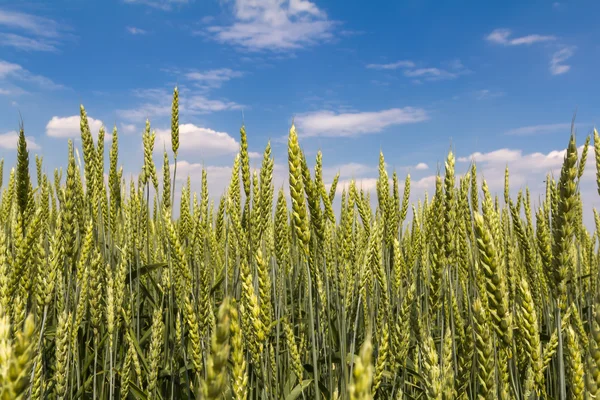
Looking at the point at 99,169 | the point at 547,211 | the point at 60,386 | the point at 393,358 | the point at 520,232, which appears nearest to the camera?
A: the point at 60,386

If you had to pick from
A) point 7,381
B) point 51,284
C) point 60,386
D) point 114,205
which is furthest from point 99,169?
point 7,381

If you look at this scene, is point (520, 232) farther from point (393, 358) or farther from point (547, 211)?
point (547, 211)

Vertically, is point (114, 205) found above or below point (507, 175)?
below

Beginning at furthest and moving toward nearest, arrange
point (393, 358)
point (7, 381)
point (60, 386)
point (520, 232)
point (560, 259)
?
1. point (520, 232)
2. point (393, 358)
3. point (60, 386)
4. point (560, 259)
5. point (7, 381)

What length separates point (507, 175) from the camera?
491 cm

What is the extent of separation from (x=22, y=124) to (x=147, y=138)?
1170 mm

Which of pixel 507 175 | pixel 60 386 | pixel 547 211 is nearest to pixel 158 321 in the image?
pixel 60 386

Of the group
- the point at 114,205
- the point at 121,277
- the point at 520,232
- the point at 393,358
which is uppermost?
the point at 114,205

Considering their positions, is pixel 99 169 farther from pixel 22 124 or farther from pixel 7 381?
pixel 7 381

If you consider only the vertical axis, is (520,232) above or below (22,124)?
below

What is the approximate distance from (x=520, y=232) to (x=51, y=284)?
2242 millimetres

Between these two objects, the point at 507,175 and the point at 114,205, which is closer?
the point at 114,205

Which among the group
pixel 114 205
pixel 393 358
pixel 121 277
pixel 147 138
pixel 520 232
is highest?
pixel 147 138

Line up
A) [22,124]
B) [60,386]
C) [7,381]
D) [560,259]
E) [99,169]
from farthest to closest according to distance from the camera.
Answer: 1. [99,169]
2. [22,124]
3. [60,386]
4. [560,259]
5. [7,381]
